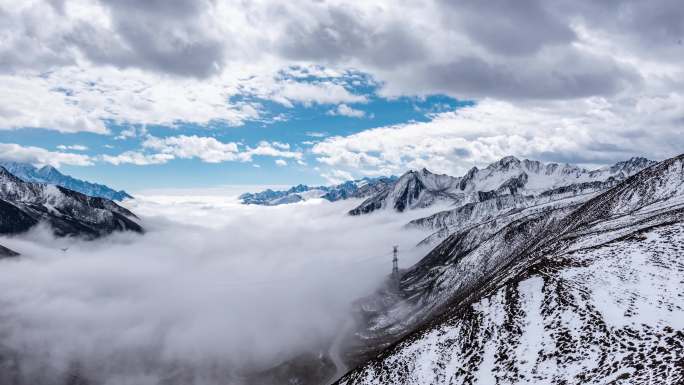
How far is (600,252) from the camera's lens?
61.7 m

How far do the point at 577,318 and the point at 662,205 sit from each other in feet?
304

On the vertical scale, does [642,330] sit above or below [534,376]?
above

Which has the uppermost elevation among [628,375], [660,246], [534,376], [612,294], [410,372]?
[660,246]

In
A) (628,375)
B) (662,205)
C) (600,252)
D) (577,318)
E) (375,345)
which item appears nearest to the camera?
(628,375)

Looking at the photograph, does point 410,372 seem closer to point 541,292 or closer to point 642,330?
point 541,292

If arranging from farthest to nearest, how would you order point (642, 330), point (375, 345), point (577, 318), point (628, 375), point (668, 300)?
point (375, 345), point (577, 318), point (668, 300), point (642, 330), point (628, 375)

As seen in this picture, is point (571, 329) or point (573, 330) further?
point (571, 329)

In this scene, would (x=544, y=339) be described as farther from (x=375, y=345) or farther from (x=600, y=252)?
(x=375, y=345)

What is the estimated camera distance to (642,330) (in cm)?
4291

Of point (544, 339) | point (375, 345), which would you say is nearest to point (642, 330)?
point (544, 339)

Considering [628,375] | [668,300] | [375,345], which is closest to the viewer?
[628,375]

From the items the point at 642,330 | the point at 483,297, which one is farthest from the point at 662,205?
the point at 642,330

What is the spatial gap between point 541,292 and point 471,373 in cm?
1486

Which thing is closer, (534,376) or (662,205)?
(534,376)
